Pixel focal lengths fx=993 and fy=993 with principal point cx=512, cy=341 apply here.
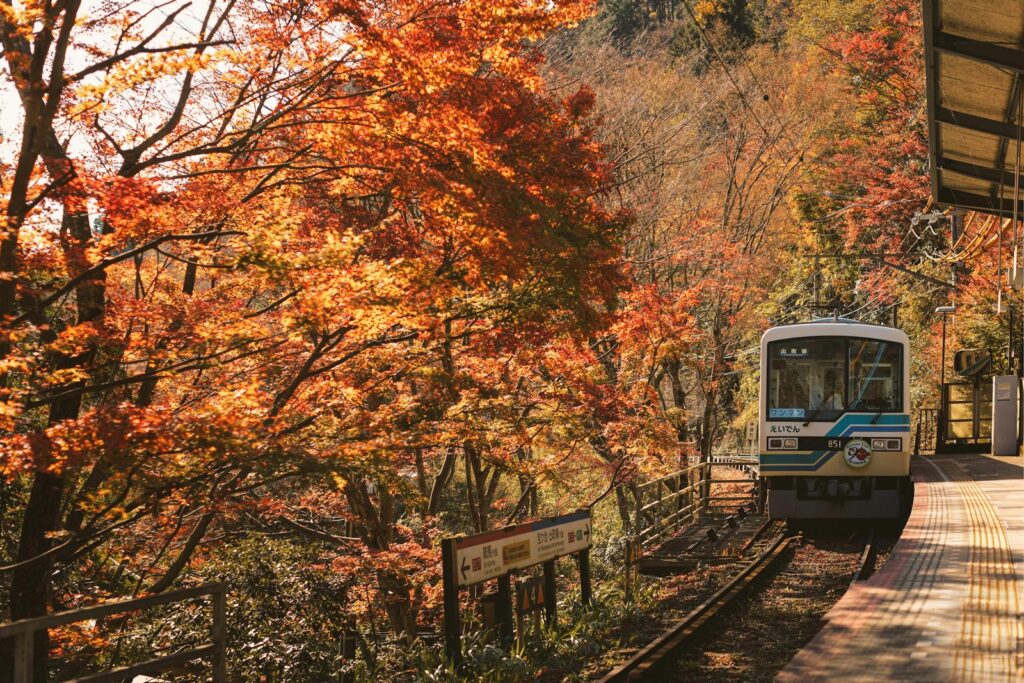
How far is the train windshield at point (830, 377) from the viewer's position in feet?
45.6

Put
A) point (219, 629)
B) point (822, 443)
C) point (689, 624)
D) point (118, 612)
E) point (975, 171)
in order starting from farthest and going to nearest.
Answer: point (822, 443) < point (975, 171) < point (689, 624) < point (219, 629) < point (118, 612)

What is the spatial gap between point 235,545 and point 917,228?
25.6 metres

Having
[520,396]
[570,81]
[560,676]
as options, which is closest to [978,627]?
[560,676]

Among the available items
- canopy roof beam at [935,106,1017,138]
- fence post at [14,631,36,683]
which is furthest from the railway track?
canopy roof beam at [935,106,1017,138]

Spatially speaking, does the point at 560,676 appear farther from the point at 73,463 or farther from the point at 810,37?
the point at 810,37

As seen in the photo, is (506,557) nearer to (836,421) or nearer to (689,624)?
(689,624)

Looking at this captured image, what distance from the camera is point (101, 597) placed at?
11312 millimetres

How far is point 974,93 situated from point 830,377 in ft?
15.2

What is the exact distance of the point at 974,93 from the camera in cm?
1067

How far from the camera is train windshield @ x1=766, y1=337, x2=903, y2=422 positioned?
1391 centimetres

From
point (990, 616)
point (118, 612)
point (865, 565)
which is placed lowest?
point (865, 565)

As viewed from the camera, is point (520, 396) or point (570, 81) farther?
point (570, 81)

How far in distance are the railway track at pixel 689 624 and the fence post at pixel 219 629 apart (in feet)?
8.65

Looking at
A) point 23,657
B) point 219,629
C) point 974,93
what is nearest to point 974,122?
point 974,93
